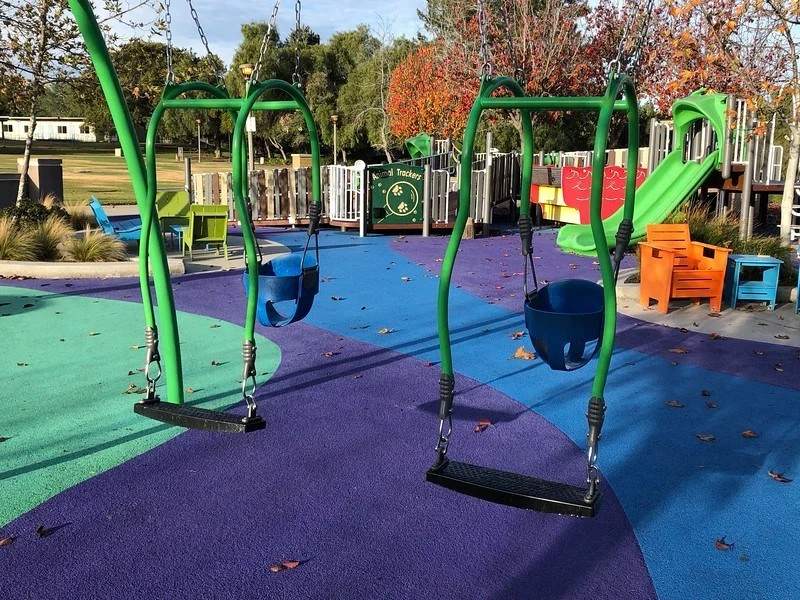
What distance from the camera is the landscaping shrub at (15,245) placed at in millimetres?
11627

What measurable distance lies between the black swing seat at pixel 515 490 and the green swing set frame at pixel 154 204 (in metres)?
1.19

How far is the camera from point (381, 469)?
459 centimetres

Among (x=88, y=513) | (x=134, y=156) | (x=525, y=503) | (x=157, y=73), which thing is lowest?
(x=88, y=513)

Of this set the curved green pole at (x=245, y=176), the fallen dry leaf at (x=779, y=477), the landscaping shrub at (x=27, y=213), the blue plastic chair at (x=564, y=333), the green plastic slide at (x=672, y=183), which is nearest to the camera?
the blue plastic chair at (x=564, y=333)

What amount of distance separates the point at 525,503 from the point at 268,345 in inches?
190

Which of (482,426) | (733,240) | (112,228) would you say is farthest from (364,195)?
(482,426)

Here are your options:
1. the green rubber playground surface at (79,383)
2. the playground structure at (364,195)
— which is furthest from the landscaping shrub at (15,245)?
the playground structure at (364,195)

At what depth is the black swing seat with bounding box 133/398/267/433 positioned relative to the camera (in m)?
4.02

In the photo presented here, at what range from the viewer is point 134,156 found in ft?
16.2

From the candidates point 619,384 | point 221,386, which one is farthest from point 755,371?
point 221,386

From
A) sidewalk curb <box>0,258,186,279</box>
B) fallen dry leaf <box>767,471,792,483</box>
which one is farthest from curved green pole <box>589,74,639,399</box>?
sidewalk curb <box>0,258,186,279</box>

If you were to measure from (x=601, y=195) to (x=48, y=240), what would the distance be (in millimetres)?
11337

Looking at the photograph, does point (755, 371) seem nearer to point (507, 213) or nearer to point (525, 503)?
point (525, 503)

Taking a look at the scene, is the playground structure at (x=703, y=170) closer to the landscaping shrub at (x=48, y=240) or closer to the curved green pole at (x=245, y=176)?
the curved green pole at (x=245, y=176)
